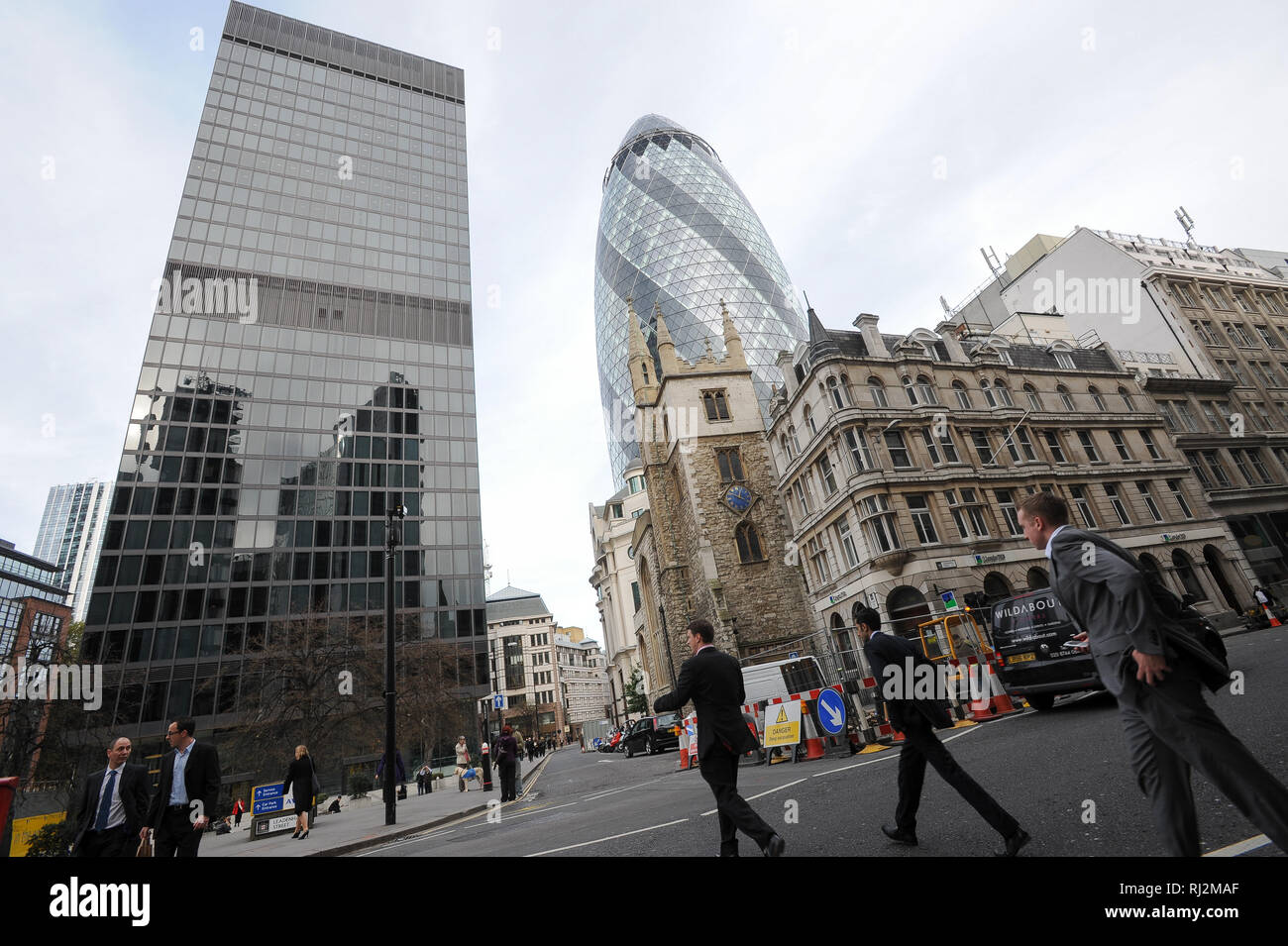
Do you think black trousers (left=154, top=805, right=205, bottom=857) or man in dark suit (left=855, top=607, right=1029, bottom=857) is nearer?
man in dark suit (left=855, top=607, right=1029, bottom=857)

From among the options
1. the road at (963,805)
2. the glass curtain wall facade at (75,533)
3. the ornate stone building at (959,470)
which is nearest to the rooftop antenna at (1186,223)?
the ornate stone building at (959,470)

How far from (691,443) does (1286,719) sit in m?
30.8

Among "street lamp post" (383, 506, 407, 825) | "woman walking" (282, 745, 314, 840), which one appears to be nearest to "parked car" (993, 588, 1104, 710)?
"street lamp post" (383, 506, 407, 825)

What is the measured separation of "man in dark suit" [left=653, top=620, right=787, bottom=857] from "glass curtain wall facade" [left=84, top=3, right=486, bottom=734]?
33383 mm

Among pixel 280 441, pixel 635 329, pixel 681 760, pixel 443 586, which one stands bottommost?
pixel 681 760

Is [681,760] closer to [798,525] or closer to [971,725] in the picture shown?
[971,725]

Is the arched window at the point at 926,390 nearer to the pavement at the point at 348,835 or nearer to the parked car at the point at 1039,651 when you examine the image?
the parked car at the point at 1039,651

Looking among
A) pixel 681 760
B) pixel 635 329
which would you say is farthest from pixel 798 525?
pixel 635 329

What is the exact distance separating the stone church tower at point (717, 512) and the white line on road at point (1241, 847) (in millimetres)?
28345

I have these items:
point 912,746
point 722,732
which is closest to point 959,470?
point 912,746

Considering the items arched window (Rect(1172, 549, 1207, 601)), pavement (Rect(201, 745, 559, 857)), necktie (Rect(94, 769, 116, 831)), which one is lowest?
pavement (Rect(201, 745, 559, 857))

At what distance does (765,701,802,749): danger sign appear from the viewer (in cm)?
1317

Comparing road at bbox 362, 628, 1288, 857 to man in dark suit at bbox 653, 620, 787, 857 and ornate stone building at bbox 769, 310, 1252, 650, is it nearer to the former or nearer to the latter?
man in dark suit at bbox 653, 620, 787, 857
